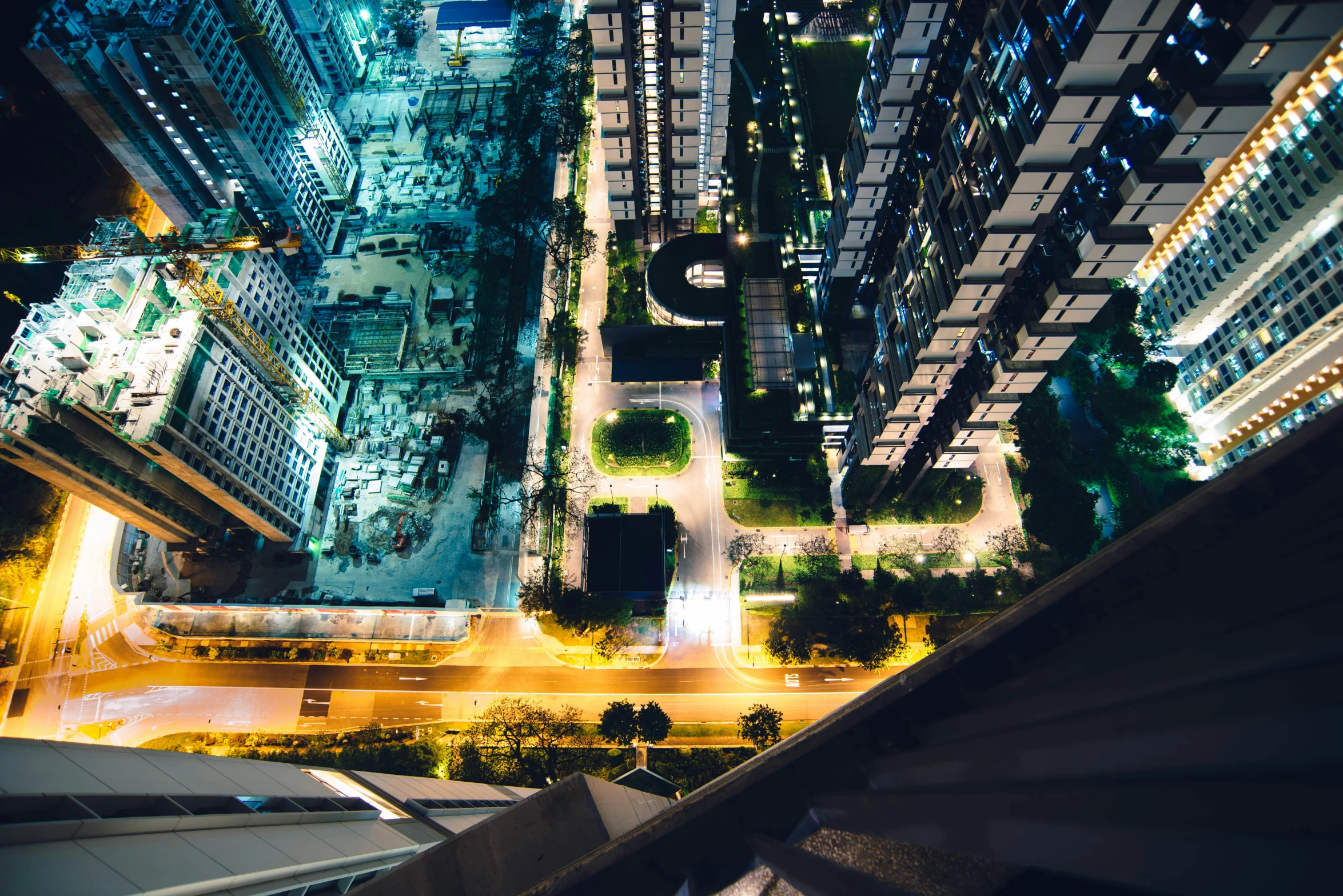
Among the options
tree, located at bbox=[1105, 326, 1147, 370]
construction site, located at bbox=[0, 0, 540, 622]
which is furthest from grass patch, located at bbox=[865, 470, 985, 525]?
construction site, located at bbox=[0, 0, 540, 622]

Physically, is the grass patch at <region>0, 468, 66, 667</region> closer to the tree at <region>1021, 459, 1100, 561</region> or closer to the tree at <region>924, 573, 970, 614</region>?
the tree at <region>924, 573, 970, 614</region>

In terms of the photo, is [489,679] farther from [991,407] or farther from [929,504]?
[991,407]

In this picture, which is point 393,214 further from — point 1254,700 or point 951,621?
point 1254,700

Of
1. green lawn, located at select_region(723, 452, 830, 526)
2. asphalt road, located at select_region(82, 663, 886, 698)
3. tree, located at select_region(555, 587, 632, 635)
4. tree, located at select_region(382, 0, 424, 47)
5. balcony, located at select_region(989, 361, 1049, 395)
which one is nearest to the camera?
balcony, located at select_region(989, 361, 1049, 395)

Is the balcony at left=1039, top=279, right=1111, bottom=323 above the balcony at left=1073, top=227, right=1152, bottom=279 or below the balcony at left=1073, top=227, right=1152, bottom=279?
below

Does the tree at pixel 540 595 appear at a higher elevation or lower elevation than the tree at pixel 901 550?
lower

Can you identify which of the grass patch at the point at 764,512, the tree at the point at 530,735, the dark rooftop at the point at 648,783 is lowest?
the dark rooftop at the point at 648,783

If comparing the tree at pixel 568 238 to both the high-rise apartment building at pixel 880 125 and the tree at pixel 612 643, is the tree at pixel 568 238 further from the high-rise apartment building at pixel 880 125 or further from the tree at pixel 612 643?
the tree at pixel 612 643

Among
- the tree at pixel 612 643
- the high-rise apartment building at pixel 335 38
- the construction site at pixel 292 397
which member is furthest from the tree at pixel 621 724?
the high-rise apartment building at pixel 335 38

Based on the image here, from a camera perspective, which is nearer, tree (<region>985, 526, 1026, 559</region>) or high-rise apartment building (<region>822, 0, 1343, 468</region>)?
high-rise apartment building (<region>822, 0, 1343, 468</region>)
